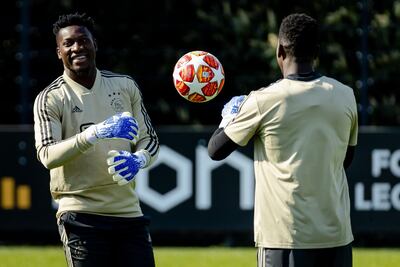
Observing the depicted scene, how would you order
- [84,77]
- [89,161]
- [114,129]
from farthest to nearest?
[84,77] < [89,161] < [114,129]

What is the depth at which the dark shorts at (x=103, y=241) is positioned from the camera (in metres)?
6.18

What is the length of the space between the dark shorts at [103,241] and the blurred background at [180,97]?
5841 mm

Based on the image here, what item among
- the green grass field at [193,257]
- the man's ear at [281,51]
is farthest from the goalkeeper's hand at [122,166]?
the green grass field at [193,257]

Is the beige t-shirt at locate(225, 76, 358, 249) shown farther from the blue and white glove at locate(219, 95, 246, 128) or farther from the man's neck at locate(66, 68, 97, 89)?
the man's neck at locate(66, 68, 97, 89)

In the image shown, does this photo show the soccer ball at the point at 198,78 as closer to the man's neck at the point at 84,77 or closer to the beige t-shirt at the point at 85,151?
the beige t-shirt at the point at 85,151

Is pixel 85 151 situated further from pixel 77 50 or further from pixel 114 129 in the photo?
pixel 77 50

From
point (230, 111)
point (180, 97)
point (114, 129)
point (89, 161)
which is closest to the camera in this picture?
point (230, 111)

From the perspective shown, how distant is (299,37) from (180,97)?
8822mm

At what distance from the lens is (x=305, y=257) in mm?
5547

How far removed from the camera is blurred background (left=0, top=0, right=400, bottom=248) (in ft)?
40.1

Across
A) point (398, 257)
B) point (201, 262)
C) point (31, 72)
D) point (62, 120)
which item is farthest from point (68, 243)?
point (31, 72)

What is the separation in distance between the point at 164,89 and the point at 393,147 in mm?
3425

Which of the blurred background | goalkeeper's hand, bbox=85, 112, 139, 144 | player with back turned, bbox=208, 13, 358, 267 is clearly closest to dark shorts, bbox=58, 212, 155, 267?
goalkeeper's hand, bbox=85, 112, 139, 144

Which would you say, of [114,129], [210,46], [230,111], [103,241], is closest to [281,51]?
[230,111]
